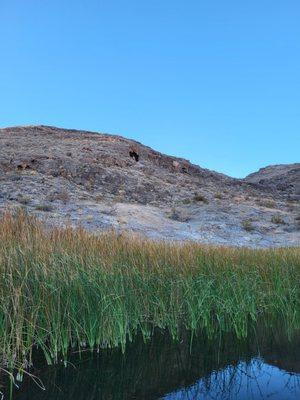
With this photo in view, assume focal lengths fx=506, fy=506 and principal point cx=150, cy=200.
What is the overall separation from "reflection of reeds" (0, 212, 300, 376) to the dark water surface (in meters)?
0.24

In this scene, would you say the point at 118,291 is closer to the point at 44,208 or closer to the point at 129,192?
the point at 44,208

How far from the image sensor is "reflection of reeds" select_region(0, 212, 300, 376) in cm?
594

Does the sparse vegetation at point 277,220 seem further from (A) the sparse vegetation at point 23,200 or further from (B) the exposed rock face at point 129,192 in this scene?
(A) the sparse vegetation at point 23,200

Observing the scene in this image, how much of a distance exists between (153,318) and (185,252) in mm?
2773

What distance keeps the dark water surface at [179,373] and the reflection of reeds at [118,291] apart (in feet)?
0.78

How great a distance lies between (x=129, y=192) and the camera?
31.2 meters

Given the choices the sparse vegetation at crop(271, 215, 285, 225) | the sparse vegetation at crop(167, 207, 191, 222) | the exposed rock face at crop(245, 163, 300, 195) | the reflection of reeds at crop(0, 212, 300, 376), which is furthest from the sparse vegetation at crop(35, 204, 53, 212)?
the exposed rock face at crop(245, 163, 300, 195)

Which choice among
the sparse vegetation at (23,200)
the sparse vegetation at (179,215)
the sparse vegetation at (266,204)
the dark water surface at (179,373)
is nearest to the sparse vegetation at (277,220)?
the sparse vegetation at (179,215)

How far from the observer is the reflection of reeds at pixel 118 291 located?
594 cm

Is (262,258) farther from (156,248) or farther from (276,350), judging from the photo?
(276,350)

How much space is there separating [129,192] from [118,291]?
24.0 m

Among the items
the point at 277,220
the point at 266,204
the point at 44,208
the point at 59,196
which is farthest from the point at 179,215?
the point at 266,204

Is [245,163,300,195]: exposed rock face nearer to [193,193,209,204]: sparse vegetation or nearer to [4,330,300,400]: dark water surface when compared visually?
[193,193,209,204]: sparse vegetation

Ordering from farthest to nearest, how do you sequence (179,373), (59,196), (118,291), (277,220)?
1. (277,220)
2. (59,196)
3. (118,291)
4. (179,373)
